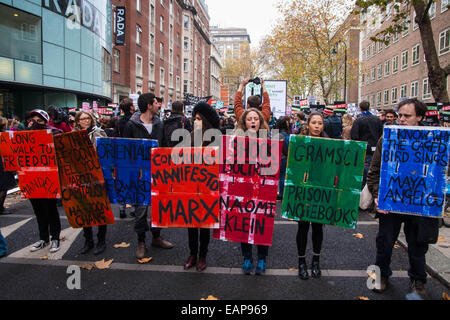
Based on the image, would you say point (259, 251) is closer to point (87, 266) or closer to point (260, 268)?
point (260, 268)

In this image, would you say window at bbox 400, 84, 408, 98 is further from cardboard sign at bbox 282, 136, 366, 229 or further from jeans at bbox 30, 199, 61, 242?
jeans at bbox 30, 199, 61, 242

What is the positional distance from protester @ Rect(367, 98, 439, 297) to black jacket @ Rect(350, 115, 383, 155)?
3.62 meters

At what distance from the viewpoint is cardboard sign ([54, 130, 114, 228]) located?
4.23m

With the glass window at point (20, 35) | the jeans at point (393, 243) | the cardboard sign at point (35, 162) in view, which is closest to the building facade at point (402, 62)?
the glass window at point (20, 35)

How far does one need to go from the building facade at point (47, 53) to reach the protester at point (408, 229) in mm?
17401

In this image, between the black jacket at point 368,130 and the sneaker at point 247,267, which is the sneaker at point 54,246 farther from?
the black jacket at point 368,130

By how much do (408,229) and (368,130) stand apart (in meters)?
3.90

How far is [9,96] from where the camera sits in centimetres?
1725

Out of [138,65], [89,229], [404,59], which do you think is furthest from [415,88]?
[89,229]

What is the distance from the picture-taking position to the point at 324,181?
352cm

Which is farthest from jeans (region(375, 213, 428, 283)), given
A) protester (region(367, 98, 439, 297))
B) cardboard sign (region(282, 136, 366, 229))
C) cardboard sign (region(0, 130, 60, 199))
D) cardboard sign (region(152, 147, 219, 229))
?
cardboard sign (region(0, 130, 60, 199))

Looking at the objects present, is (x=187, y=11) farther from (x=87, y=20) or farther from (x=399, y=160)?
(x=399, y=160)

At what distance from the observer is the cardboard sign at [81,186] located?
4227mm

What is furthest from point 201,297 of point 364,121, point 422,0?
point 422,0
